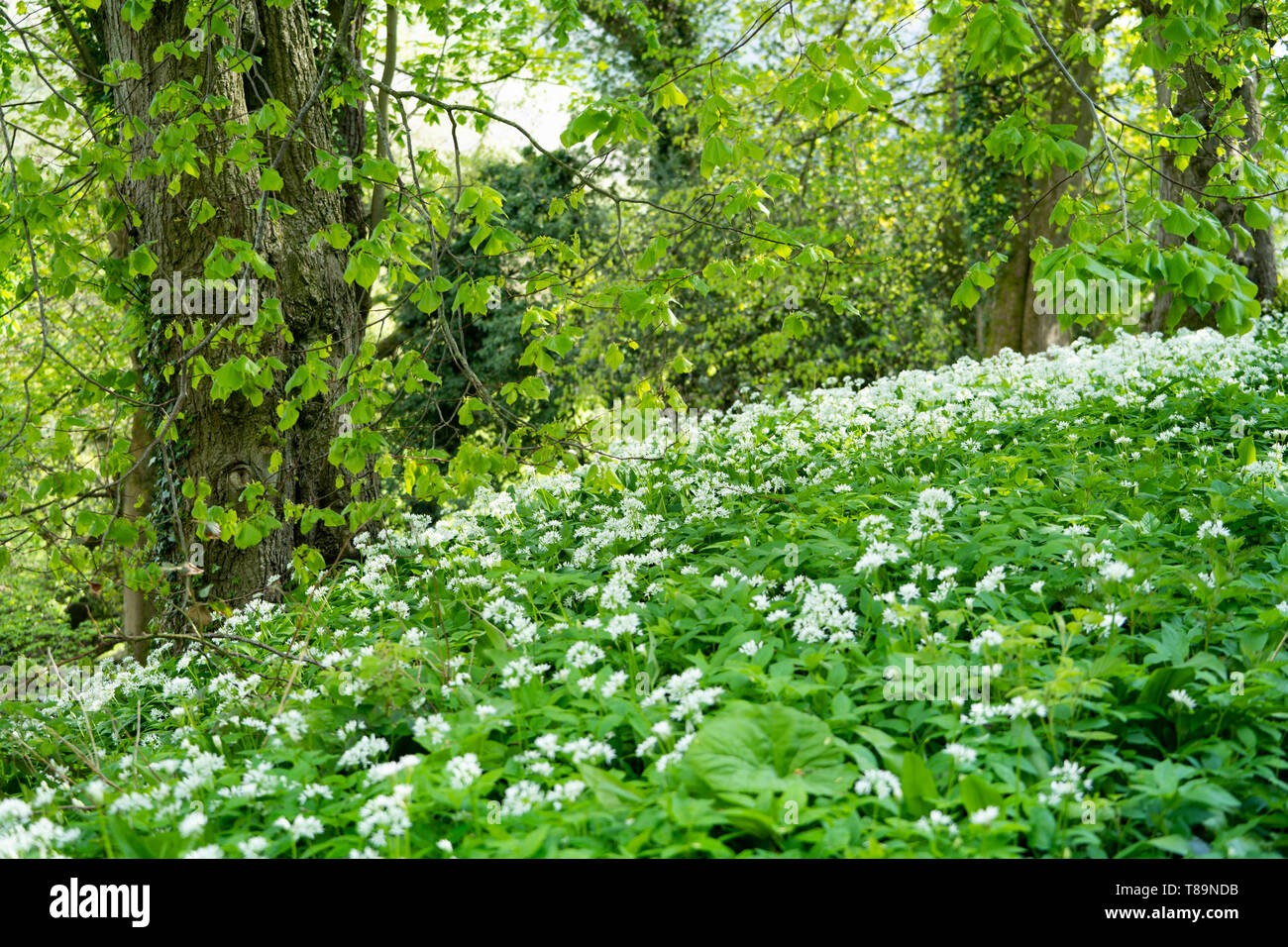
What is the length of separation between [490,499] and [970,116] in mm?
12068

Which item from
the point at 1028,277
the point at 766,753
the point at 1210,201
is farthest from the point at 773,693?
the point at 1028,277

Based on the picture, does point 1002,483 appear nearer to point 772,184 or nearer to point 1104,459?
point 1104,459

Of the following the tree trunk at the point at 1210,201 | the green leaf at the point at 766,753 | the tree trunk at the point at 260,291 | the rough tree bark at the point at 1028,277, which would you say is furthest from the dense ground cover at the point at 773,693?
the rough tree bark at the point at 1028,277

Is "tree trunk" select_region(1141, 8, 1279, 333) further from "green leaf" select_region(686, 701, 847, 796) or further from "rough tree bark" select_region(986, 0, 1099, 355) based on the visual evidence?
"green leaf" select_region(686, 701, 847, 796)

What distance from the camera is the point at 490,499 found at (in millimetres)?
6734

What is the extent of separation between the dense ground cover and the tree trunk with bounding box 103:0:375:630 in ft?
4.32

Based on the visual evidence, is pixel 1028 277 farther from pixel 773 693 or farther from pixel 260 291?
pixel 773 693

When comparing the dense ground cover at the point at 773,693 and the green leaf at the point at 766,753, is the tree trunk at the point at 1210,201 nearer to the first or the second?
the dense ground cover at the point at 773,693

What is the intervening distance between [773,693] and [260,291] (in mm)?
5134

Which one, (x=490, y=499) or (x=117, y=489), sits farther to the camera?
(x=490, y=499)

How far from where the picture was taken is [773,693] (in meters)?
2.77

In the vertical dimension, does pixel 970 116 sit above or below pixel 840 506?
above

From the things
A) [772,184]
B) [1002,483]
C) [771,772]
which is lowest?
[771,772]
